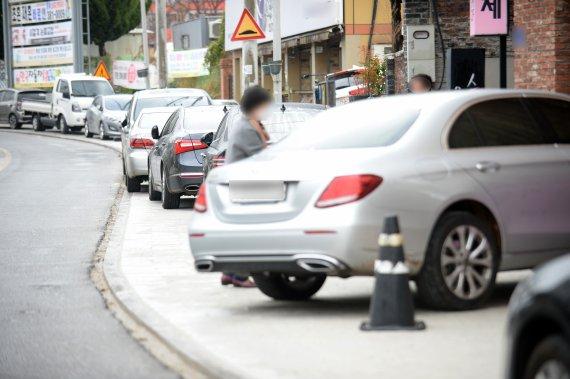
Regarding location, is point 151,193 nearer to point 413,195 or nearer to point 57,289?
point 57,289

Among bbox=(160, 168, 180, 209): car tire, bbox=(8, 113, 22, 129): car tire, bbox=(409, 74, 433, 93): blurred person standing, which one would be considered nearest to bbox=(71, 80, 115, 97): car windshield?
bbox=(8, 113, 22, 129): car tire

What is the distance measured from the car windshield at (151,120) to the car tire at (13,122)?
34530 millimetres

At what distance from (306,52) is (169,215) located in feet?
110

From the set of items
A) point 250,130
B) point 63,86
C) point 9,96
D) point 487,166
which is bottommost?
point 9,96

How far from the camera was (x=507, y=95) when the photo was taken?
11023 mm

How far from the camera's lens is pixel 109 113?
4734cm

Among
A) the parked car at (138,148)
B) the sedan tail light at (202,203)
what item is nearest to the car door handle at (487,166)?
the sedan tail light at (202,203)

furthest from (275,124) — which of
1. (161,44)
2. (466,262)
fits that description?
(161,44)

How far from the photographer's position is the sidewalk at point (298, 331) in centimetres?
805

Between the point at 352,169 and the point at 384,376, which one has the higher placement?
the point at 352,169

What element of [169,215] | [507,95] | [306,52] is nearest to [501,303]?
[507,95]

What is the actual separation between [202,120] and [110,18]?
6122 cm

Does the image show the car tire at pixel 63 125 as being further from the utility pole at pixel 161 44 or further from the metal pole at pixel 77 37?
the metal pole at pixel 77 37

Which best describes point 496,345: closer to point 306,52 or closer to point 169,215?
point 169,215
